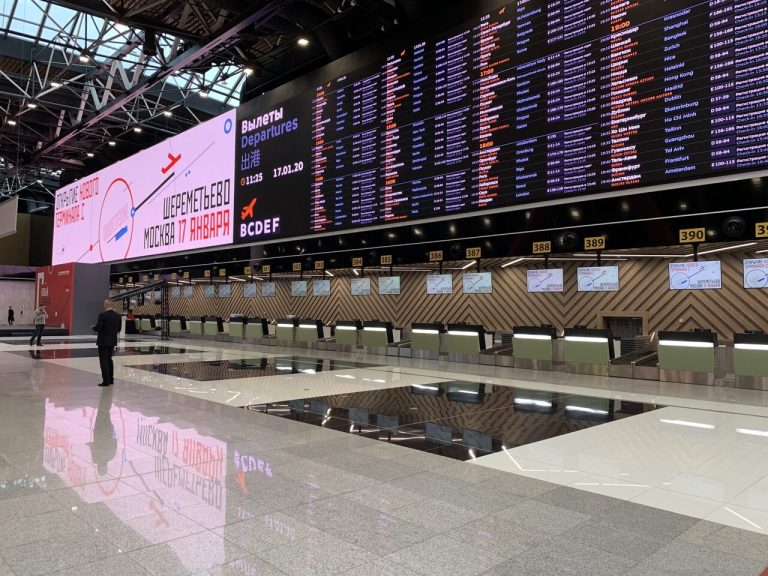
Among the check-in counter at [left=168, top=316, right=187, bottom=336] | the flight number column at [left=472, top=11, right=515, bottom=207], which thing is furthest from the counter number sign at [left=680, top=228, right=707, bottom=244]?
the check-in counter at [left=168, top=316, right=187, bottom=336]

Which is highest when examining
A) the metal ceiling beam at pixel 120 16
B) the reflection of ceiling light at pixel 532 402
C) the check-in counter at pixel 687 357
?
the metal ceiling beam at pixel 120 16

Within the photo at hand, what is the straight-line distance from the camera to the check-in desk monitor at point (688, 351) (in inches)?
353

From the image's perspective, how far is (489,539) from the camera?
2863 millimetres

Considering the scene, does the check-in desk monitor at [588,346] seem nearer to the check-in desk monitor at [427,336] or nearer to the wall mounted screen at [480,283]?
the wall mounted screen at [480,283]

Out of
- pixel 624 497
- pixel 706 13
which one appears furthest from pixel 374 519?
pixel 706 13

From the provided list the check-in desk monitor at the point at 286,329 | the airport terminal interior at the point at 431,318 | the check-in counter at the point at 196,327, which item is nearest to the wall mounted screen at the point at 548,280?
the airport terminal interior at the point at 431,318

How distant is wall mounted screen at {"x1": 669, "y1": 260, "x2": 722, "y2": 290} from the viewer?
28.6ft

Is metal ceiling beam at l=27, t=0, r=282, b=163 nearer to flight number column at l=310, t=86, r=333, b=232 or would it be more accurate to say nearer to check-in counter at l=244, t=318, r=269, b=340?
flight number column at l=310, t=86, r=333, b=232

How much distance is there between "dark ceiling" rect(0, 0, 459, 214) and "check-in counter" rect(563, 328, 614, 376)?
7.16 m

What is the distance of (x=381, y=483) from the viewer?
3.84 meters

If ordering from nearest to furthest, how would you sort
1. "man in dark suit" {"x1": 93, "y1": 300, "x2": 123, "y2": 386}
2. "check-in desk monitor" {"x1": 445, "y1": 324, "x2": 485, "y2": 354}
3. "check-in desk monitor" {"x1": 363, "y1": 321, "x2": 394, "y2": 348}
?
1. "man in dark suit" {"x1": 93, "y1": 300, "x2": 123, "y2": 386}
2. "check-in desk monitor" {"x1": 445, "y1": 324, "x2": 485, "y2": 354}
3. "check-in desk monitor" {"x1": 363, "y1": 321, "x2": 394, "y2": 348}

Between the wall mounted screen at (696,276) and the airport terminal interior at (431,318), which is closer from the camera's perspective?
the airport terminal interior at (431,318)

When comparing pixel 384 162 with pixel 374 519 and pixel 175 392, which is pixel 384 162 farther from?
pixel 374 519

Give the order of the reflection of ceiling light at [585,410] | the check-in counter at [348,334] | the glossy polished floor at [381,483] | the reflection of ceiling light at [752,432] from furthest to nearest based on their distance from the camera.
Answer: the check-in counter at [348,334] < the reflection of ceiling light at [585,410] < the reflection of ceiling light at [752,432] < the glossy polished floor at [381,483]
